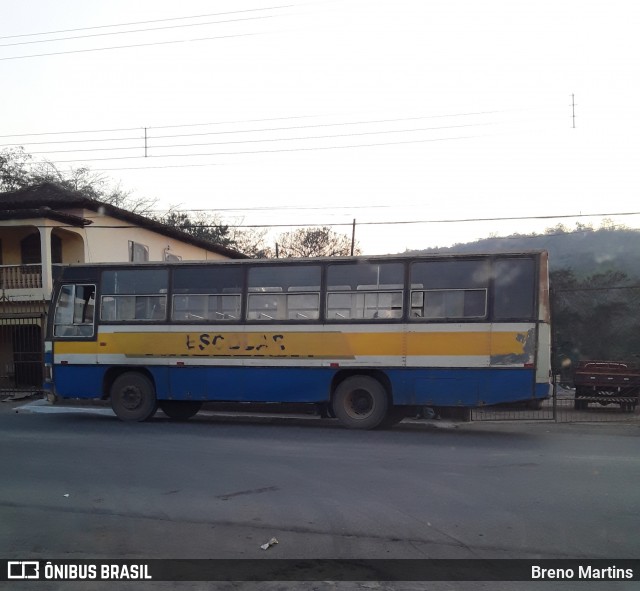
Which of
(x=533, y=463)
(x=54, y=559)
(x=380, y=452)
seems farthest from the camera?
(x=380, y=452)

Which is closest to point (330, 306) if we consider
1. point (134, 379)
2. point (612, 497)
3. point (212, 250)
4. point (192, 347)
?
point (192, 347)

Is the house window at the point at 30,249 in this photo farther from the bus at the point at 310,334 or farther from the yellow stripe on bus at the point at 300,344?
the yellow stripe on bus at the point at 300,344

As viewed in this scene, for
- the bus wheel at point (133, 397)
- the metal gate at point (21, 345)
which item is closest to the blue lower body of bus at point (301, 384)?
the bus wheel at point (133, 397)

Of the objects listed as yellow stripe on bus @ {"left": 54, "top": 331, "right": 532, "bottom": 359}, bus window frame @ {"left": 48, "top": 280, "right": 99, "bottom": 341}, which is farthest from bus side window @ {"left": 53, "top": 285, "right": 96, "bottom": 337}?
yellow stripe on bus @ {"left": 54, "top": 331, "right": 532, "bottom": 359}

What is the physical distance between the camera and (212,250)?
37.1 meters

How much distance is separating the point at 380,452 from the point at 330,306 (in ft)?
13.1

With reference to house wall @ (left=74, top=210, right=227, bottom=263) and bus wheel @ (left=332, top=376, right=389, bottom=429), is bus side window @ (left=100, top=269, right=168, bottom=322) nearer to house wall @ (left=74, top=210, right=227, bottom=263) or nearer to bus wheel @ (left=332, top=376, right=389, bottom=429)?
bus wheel @ (left=332, top=376, right=389, bottom=429)

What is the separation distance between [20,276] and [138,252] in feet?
17.9

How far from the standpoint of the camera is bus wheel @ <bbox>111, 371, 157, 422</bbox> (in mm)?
15453

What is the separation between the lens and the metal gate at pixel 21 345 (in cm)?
2330

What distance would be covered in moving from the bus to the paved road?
4.31 ft

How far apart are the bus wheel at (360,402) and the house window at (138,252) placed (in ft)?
55.2

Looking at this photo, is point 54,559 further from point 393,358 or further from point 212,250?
point 212,250

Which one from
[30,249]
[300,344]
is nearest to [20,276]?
[30,249]
